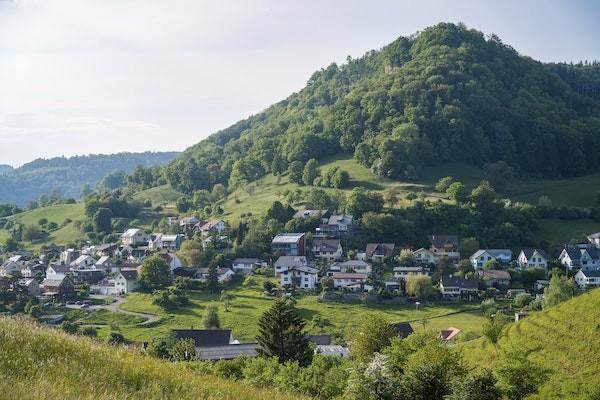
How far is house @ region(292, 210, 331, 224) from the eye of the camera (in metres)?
75.5

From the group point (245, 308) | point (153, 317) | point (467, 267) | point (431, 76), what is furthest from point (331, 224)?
point (431, 76)

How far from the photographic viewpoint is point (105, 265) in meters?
70.9

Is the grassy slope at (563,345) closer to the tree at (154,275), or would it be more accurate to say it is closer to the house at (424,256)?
the house at (424,256)

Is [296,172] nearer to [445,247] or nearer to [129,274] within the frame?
[445,247]

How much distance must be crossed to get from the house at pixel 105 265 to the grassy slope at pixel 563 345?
48866 millimetres

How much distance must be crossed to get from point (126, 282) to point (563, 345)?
1762 inches

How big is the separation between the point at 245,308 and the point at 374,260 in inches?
776

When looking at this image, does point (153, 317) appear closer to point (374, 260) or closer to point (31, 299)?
point (31, 299)

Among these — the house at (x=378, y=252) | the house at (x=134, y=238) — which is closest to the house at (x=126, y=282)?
the house at (x=134, y=238)

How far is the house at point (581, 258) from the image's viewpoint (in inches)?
2484

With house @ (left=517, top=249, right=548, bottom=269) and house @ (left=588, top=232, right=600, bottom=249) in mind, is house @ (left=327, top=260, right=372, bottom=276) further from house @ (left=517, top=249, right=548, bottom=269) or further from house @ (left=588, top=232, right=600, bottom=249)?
house @ (left=588, top=232, right=600, bottom=249)

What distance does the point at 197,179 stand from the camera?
117 metres

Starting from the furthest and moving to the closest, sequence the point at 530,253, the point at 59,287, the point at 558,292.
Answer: the point at 530,253
the point at 59,287
the point at 558,292

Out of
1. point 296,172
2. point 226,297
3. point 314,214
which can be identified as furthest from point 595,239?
point 296,172
